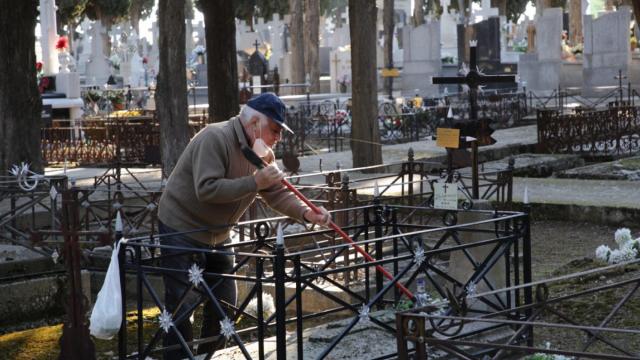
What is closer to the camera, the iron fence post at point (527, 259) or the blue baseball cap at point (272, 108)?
the blue baseball cap at point (272, 108)

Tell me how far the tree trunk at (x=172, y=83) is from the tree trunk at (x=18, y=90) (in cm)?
190

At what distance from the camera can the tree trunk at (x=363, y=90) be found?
19641mm

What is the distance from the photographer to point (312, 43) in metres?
53.9

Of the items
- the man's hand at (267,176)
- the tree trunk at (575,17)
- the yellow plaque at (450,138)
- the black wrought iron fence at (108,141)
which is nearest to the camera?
the man's hand at (267,176)

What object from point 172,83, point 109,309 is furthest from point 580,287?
point 172,83

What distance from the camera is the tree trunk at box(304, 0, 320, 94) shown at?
5306 centimetres

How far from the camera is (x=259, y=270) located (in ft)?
18.7

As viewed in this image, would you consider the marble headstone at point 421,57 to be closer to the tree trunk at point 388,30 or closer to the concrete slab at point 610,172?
the tree trunk at point 388,30

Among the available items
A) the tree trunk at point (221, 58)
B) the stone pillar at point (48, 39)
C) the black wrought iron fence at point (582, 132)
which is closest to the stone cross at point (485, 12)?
the stone pillar at point (48, 39)

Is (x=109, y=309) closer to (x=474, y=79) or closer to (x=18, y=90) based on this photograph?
(x=474, y=79)

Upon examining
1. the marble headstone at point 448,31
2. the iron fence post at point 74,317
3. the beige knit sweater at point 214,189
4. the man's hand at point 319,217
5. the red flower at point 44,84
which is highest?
the marble headstone at point 448,31

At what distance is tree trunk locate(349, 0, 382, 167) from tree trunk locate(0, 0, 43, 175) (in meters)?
5.66

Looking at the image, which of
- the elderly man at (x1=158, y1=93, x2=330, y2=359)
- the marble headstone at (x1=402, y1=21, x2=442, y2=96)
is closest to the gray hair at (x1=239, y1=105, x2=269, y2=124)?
the elderly man at (x1=158, y1=93, x2=330, y2=359)

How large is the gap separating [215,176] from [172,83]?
37.0 ft
